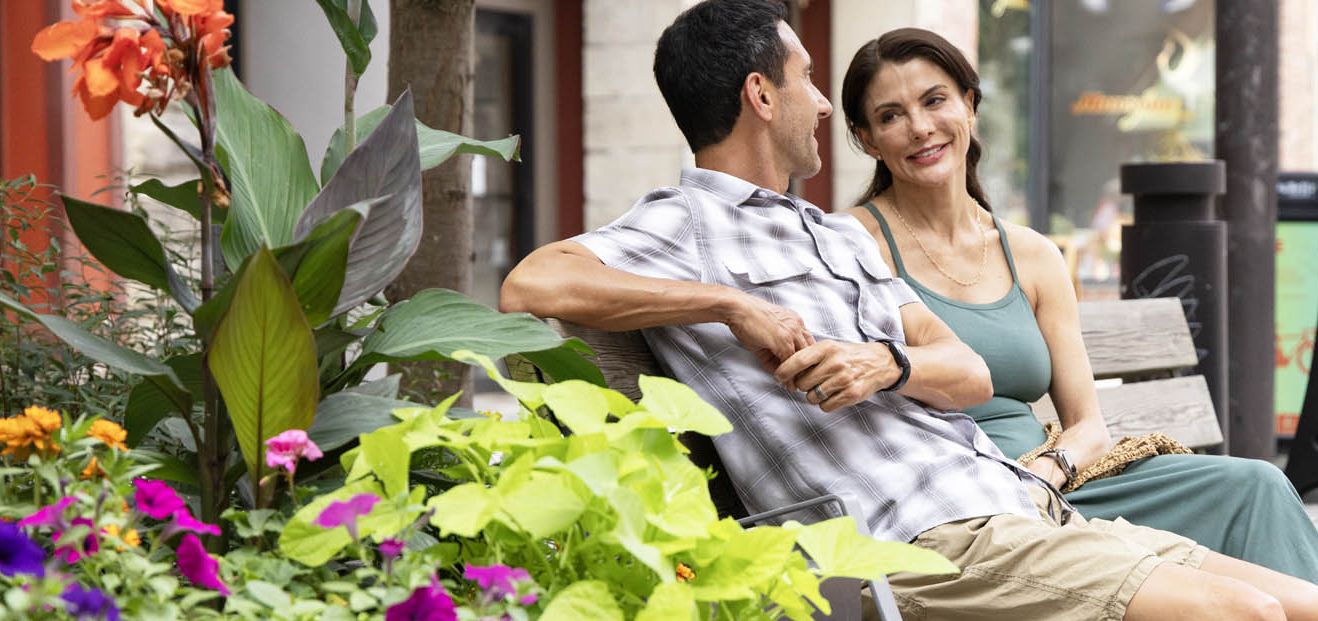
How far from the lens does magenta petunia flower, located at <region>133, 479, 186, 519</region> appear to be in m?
1.50

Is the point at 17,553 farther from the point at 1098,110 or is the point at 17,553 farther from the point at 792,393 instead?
the point at 1098,110

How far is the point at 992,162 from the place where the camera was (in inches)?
482

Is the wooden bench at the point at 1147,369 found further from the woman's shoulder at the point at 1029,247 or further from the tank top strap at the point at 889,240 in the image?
the tank top strap at the point at 889,240

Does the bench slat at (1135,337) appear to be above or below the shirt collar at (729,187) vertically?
below

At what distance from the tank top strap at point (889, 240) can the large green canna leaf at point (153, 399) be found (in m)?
1.70

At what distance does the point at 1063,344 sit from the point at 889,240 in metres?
0.44

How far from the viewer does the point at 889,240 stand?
335 centimetres

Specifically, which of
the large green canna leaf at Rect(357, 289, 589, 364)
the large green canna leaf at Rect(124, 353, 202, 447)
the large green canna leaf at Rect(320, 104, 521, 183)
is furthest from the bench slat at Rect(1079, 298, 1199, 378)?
the large green canna leaf at Rect(124, 353, 202, 447)

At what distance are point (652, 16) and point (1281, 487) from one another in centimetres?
580

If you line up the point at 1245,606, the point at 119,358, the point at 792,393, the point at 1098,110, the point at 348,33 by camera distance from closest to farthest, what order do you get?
the point at 119,358, the point at 348,33, the point at 1245,606, the point at 792,393, the point at 1098,110

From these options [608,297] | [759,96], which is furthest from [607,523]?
[759,96]

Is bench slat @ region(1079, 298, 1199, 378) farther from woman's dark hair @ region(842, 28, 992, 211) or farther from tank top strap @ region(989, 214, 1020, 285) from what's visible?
woman's dark hair @ region(842, 28, 992, 211)

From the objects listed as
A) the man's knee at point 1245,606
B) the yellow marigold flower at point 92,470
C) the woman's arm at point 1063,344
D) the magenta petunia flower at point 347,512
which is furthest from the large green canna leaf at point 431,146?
the woman's arm at point 1063,344

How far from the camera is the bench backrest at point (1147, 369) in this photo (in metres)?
4.00
